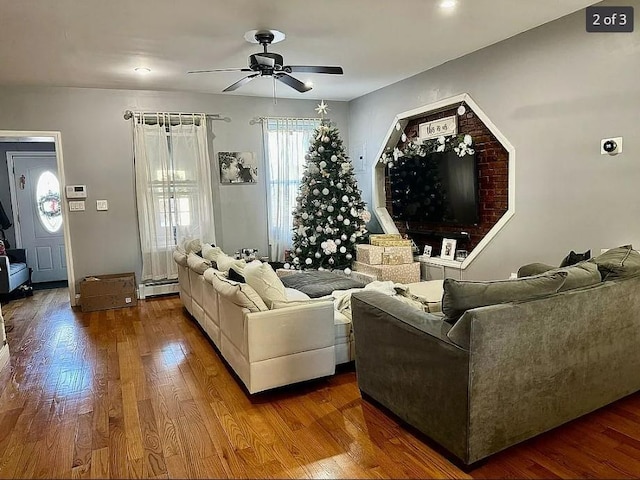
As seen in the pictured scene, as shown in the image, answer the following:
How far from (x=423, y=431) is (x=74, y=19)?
3754 millimetres

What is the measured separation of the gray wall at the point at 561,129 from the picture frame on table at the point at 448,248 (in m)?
0.38

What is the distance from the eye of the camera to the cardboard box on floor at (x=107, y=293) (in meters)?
5.44

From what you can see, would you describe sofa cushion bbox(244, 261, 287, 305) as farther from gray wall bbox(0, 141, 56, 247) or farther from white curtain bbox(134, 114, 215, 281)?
gray wall bbox(0, 141, 56, 247)

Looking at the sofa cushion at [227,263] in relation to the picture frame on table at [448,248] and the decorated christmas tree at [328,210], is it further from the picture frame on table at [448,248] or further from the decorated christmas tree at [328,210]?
the picture frame on table at [448,248]

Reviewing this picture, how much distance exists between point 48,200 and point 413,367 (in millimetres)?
7416

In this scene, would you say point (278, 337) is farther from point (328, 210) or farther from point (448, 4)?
point (328, 210)

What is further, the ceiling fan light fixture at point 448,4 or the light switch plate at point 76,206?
the light switch plate at point 76,206

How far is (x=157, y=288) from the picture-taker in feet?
19.9

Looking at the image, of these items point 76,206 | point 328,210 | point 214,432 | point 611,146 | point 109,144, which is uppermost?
point 109,144

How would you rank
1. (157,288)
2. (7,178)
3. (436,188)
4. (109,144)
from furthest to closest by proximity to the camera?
(7,178), (157,288), (109,144), (436,188)

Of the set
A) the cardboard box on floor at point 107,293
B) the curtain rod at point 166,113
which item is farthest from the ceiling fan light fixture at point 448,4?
Answer: the cardboard box on floor at point 107,293

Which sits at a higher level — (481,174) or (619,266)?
(481,174)

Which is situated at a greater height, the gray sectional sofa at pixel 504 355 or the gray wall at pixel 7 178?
the gray wall at pixel 7 178

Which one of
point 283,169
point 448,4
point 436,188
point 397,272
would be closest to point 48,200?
point 283,169
